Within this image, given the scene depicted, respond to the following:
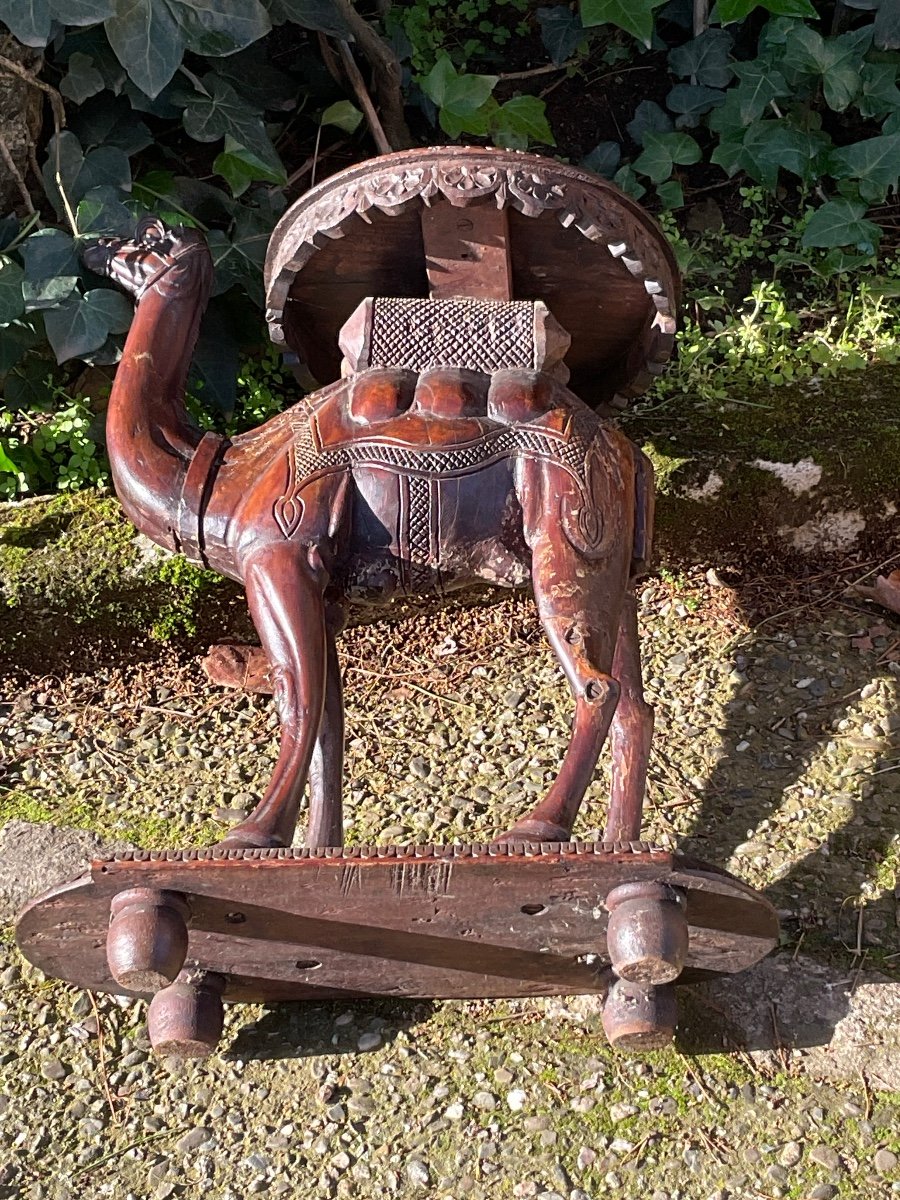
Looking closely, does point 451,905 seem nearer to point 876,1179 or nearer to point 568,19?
point 876,1179

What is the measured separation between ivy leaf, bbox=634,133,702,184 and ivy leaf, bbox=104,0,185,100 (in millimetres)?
1339

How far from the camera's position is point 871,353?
3012 mm

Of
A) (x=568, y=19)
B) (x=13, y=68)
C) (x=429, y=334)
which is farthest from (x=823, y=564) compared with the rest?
(x=13, y=68)

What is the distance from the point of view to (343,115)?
10.2 feet

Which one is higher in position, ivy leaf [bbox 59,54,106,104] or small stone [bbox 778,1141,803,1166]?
ivy leaf [bbox 59,54,106,104]

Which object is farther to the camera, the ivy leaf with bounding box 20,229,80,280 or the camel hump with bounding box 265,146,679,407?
the ivy leaf with bounding box 20,229,80,280

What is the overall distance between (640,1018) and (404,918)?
36cm

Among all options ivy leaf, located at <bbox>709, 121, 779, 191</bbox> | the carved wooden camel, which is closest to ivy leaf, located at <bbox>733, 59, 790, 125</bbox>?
ivy leaf, located at <bbox>709, 121, 779, 191</bbox>

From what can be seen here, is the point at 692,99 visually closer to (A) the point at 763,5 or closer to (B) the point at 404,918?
(A) the point at 763,5

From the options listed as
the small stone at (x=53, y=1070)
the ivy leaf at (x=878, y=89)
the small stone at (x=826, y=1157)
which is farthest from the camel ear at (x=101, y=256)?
the ivy leaf at (x=878, y=89)

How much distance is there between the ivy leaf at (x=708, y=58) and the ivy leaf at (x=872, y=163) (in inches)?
15.4

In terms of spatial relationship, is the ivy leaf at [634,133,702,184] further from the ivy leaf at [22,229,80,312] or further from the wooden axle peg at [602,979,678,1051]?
the wooden axle peg at [602,979,678,1051]

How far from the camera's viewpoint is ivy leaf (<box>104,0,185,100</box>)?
245 cm

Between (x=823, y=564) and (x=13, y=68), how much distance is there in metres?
2.09
